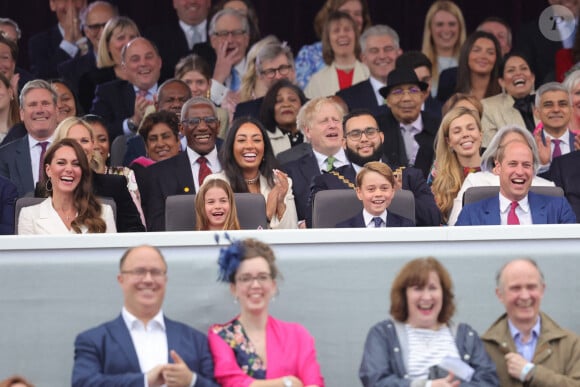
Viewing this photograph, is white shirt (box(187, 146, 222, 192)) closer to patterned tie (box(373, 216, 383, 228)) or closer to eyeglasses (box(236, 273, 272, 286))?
patterned tie (box(373, 216, 383, 228))

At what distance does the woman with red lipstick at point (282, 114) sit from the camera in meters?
9.32

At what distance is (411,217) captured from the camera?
25.6 ft

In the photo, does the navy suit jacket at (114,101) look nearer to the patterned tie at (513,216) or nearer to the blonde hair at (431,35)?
the blonde hair at (431,35)

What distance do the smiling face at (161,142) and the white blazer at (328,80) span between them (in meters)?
1.54

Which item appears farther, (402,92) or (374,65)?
(374,65)

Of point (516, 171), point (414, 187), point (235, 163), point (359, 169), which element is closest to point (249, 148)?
point (235, 163)

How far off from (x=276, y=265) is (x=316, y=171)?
2060 mm

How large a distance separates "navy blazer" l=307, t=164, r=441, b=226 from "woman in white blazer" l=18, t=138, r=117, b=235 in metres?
1.22

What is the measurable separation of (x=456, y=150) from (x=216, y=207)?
166 cm

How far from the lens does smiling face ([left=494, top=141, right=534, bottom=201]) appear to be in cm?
748

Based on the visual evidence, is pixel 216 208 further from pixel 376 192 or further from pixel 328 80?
pixel 328 80

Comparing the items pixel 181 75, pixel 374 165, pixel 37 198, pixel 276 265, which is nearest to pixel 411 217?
pixel 374 165

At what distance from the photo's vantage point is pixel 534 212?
7.49m

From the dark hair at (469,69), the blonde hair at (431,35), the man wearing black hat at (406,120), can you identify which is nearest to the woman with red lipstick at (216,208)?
the man wearing black hat at (406,120)
